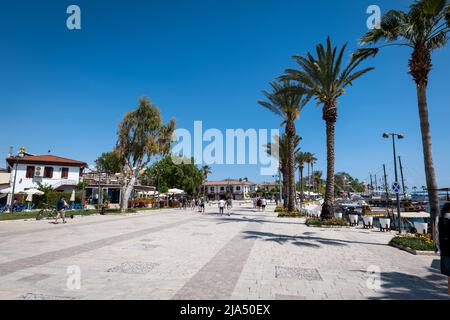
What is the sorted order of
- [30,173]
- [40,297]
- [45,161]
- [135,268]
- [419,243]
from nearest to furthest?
[40,297]
[135,268]
[419,243]
[30,173]
[45,161]

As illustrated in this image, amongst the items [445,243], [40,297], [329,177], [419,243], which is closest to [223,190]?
[329,177]

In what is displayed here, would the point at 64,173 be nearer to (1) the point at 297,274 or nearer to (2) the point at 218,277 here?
(2) the point at 218,277

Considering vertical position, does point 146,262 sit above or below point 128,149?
below

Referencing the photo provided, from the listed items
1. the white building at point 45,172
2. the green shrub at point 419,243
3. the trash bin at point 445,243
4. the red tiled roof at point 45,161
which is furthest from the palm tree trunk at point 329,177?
the red tiled roof at point 45,161

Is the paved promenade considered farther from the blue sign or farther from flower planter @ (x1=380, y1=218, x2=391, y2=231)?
flower planter @ (x1=380, y1=218, x2=391, y2=231)

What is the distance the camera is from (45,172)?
3594 centimetres

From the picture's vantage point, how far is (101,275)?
18.4 ft

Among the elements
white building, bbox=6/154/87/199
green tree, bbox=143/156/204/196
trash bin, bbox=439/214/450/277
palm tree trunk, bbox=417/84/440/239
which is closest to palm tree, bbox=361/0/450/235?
palm tree trunk, bbox=417/84/440/239

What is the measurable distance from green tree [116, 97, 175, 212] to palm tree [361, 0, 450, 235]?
21.0 metres

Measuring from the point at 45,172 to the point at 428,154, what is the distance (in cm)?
4063

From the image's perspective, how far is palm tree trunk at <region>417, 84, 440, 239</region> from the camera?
9.69 metres

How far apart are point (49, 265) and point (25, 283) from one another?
1.43m
